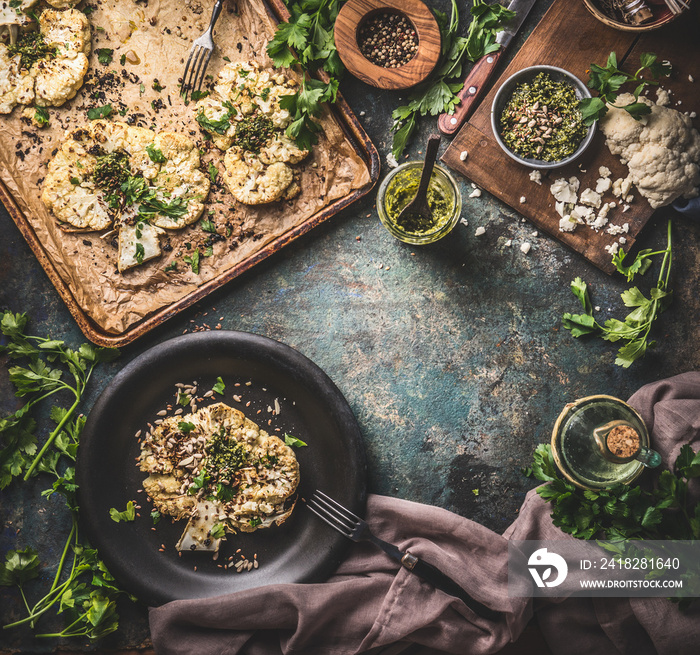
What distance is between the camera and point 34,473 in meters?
2.20

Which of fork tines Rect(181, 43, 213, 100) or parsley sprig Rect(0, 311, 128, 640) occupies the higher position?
fork tines Rect(181, 43, 213, 100)

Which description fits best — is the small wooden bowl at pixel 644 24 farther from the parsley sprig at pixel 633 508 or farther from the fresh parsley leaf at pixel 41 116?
the fresh parsley leaf at pixel 41 116

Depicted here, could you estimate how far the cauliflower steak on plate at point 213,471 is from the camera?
2.07m

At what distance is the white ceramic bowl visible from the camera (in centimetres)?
207

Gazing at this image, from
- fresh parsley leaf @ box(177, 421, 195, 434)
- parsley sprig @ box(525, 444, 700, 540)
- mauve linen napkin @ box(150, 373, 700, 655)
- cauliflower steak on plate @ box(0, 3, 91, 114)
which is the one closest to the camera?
parsley sprig @ box(525, 444, 700, 540)

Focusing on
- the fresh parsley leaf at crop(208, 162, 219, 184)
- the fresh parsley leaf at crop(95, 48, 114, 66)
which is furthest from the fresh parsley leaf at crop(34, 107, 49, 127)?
the fresh parsley leaf at crop(208, 162, 219, 184)

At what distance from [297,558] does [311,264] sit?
1240 mm

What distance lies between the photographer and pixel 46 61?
218 centimetres

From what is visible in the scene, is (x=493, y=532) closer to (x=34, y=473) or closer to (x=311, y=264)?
(x=311, y=264)

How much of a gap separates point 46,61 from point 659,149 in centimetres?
257

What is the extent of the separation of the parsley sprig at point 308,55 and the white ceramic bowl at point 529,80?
0.67 meters

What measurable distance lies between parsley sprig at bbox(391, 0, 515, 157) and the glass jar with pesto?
12cm

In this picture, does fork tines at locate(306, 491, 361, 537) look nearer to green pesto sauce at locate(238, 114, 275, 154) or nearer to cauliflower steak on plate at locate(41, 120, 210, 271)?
cauliflower steak on plate at locate(41, 120, 210, 271)

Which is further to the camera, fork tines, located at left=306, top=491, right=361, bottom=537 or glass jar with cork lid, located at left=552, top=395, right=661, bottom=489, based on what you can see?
fork tines, located at left=306, top=491, right=361, bottom=537
